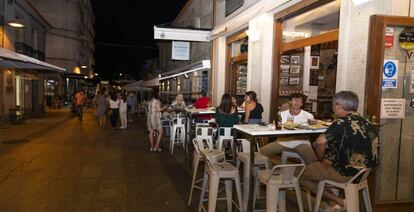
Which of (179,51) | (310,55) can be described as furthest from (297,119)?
(179,51)

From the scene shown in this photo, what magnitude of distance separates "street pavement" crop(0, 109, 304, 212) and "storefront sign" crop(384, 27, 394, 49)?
8.77 ft

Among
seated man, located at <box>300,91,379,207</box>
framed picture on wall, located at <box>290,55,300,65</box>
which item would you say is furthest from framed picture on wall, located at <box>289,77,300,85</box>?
seated man, located at <box>300,91,379,207</box>

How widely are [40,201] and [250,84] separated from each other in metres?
5.91

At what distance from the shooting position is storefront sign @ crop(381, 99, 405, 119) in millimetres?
4418

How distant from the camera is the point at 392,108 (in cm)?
445

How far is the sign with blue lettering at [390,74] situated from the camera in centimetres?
439

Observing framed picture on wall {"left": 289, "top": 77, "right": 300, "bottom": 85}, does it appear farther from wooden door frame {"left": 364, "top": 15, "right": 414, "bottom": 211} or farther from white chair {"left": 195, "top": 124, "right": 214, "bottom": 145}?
wooden door frame {"left": 364, "top": 15, "right": 414, "bottom": 211}

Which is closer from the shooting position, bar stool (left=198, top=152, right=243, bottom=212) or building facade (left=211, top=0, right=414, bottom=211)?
bar stool (left=198, top=152, right=243, bottom=212)

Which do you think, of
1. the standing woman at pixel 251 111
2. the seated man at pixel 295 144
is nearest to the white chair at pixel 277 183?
the seated man at pixel 295 144

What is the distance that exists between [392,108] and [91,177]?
5458mm

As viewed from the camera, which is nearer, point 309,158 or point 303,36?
point 309,158

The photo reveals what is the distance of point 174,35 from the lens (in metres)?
12.0

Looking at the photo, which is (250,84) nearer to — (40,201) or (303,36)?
(303,36)

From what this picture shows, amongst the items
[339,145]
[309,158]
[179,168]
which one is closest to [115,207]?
[179,168]
